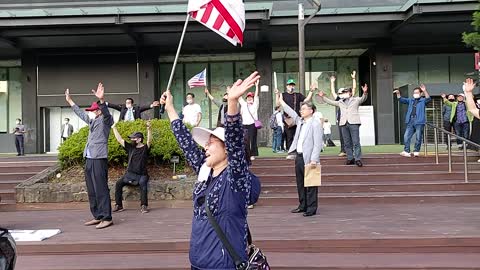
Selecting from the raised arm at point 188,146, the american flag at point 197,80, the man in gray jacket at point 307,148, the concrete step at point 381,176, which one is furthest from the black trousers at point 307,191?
the american flag at point 197,80

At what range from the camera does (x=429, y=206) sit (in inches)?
389

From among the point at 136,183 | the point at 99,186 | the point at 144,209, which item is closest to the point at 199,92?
the point at 136,183

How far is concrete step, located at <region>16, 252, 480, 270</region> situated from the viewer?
19.8 feet

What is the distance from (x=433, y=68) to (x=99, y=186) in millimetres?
20541

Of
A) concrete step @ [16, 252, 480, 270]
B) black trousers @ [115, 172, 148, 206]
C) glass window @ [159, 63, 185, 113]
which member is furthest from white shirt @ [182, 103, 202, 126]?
glass window @ [159, 63, 185, 113]

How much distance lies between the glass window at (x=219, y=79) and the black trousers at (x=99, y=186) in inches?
661

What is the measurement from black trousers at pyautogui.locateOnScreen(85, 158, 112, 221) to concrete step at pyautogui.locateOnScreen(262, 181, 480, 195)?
12.3 feet

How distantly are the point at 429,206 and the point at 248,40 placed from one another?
552 inches

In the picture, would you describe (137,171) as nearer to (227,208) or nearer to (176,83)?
(227,208)

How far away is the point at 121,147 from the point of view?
11.2 metres

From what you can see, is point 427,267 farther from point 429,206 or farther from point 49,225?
point 49,225

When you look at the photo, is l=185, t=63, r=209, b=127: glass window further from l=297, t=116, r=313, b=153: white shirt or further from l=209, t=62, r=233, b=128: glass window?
l=297, t=116, r=313, b=153: white shirt

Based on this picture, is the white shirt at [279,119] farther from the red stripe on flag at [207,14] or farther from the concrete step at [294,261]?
the red stripe on flag at [207,14]

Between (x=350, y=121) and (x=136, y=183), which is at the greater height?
(x=350, y=121)
